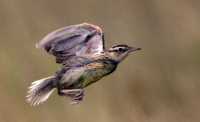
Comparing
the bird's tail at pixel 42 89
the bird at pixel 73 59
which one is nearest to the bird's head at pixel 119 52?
the bird at pixel 73 59

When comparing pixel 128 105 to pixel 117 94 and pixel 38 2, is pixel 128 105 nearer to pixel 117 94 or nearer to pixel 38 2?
pixel 117 94

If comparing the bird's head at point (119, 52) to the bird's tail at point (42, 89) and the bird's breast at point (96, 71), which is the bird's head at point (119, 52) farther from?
the bird's tail at point (42, 89)

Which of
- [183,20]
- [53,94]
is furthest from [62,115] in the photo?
[183,20]

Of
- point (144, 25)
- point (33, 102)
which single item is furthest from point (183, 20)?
point (33, 102)

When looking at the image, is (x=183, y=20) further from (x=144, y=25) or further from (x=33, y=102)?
(x=33, y=102)

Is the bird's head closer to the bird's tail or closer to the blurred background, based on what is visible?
the blurred background

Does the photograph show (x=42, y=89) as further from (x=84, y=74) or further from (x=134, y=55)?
(x=134, y=55)

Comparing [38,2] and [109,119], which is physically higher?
[38,2]
